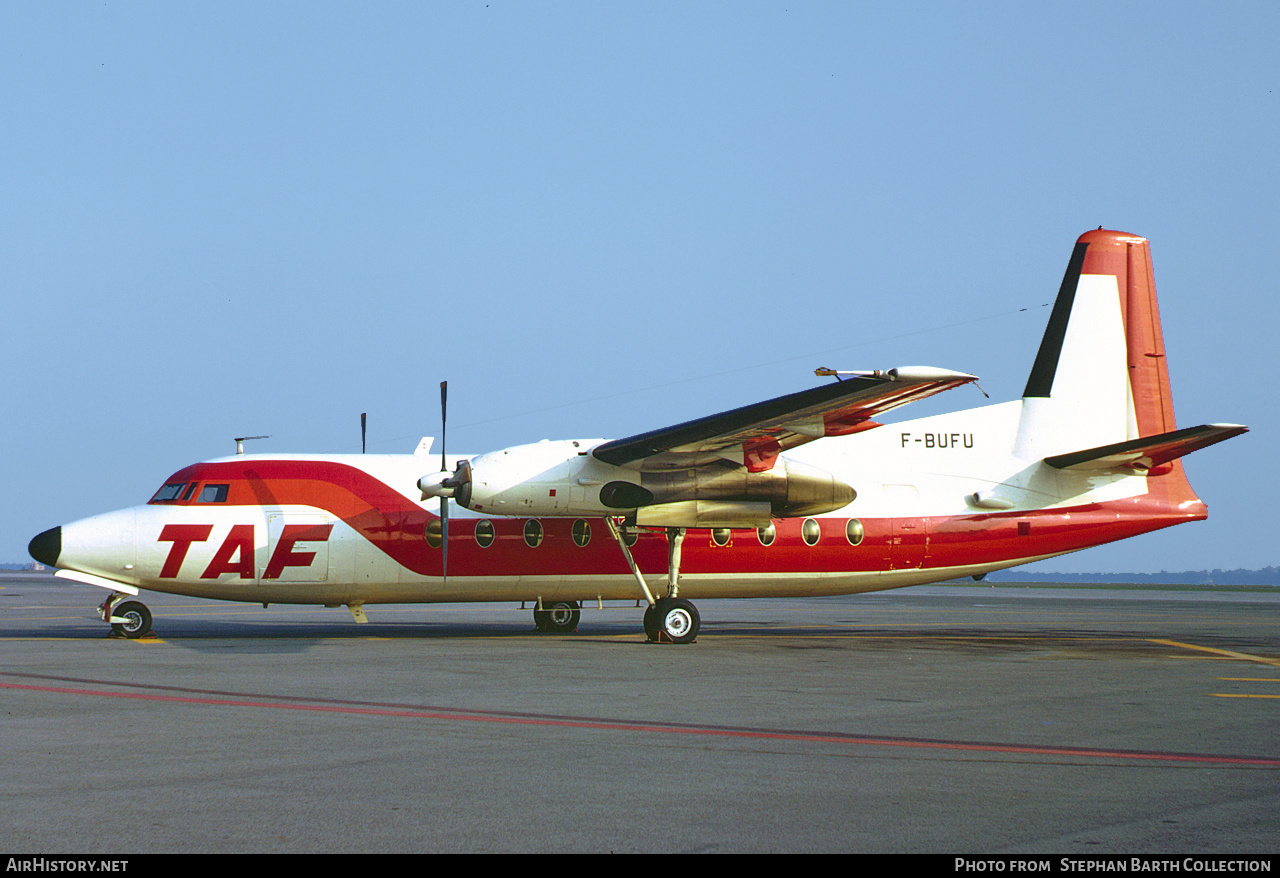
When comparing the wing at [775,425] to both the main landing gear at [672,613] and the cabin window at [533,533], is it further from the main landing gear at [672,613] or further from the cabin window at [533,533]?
the cabin window at [533,533]

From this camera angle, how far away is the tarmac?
5.59 m

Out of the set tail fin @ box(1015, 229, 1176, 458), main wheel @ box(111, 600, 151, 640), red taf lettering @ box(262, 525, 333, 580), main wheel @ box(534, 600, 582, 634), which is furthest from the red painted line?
tail fin @ box(1015, 229, 1176, 458)

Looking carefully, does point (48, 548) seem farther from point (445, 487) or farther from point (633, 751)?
point (633, 751)

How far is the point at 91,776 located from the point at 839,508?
14.7 meters

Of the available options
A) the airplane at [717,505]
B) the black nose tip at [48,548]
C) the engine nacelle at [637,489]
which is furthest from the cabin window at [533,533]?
the black nose tip at [48,548]

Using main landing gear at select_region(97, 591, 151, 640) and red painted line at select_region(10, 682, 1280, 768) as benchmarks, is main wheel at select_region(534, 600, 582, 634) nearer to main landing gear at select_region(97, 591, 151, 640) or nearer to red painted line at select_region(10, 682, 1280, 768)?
main landing gear at select_region(97, 591, 151, 640)

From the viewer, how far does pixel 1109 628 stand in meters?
25.0

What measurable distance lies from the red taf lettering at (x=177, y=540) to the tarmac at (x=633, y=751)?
209 centimetres

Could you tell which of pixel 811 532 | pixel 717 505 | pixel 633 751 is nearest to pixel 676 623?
pixel 717 505

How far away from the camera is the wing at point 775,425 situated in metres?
15.1

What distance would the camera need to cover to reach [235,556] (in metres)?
19.1

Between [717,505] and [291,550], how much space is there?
24.8 ft
